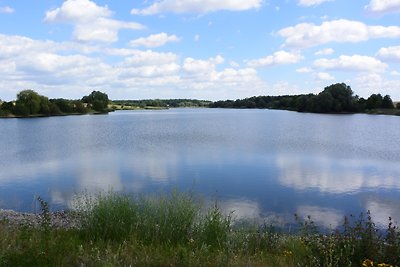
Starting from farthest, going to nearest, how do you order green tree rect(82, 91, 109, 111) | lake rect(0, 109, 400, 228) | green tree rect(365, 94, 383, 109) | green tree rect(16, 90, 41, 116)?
green tree rect(82, 91, 109, 111)
green tree rect(365, 94, 383, 109)
green tree rect(16, 90, 41, 116)
lake rect(0, 109, 400, 228)

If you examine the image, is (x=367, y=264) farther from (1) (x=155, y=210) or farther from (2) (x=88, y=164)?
(2) (x=88, y=164)

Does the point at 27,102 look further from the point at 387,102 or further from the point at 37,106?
the point at 387,102

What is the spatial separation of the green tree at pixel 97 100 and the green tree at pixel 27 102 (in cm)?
3597

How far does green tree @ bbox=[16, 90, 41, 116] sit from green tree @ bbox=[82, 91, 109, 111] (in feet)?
118

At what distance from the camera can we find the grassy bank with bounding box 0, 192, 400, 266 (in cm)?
488

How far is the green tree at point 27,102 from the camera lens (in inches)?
4215

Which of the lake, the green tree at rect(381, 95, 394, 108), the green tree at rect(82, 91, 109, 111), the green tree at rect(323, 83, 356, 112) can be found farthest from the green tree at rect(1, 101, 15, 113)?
the green tree at rect(381, 95, 394, 108)

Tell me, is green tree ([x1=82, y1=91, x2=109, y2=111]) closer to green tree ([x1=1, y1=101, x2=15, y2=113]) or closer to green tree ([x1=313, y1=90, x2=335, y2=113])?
green tree ([x1=1, y1=101, x2=15, y2=113])

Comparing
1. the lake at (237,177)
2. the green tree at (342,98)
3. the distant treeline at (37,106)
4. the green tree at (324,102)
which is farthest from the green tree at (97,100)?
the lake at (237,177)

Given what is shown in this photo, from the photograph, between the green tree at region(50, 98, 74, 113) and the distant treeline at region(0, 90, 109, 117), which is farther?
the green tree at region(50, 98, 74, 113)

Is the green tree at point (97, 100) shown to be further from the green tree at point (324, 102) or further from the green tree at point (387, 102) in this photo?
the green tree at point (387, 102)

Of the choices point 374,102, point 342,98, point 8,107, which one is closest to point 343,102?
point 342,98

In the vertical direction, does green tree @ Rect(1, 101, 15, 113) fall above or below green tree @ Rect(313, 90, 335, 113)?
below

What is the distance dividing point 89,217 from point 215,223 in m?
2.48
